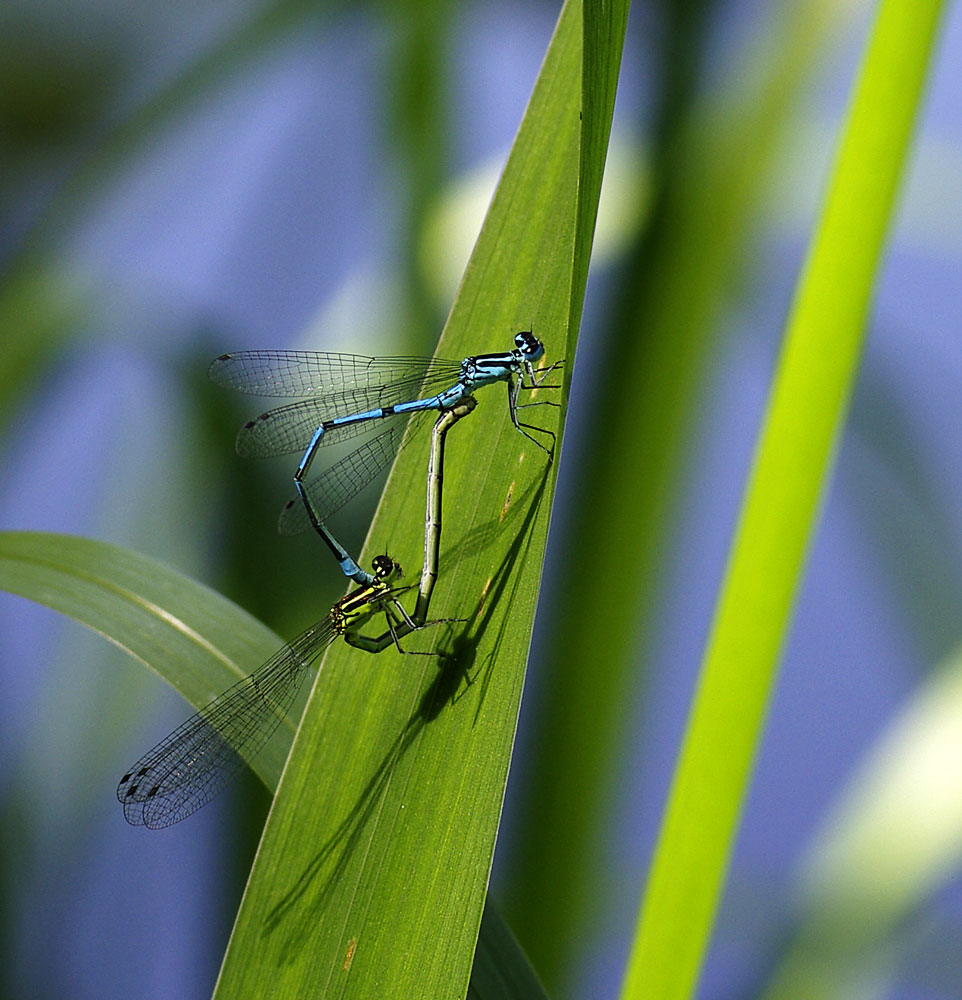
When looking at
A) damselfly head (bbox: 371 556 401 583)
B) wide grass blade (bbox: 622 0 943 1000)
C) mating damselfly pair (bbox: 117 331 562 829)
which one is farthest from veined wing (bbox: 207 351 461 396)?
wide grass blade (bbox: 622 0 943 1000)

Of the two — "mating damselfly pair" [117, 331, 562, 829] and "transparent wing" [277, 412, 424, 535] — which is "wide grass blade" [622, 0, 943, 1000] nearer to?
"mating damselfly pair" [117, 331, 562, 829]

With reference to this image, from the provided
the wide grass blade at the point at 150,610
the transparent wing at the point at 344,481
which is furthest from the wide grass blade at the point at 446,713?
the transparent wing at the point at 344,481

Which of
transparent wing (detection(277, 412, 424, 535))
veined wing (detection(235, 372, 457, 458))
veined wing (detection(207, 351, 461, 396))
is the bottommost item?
transparent wing (detection(277, 412, 424, 535))

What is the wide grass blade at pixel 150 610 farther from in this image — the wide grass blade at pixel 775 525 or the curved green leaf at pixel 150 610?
the wide grass blade at pixel 775 525

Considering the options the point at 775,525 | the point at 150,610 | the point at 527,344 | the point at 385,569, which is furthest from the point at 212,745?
the point at 775,525

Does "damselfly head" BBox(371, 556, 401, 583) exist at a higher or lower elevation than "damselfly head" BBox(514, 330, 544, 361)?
lower

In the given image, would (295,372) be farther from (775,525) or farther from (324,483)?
(775,525)
